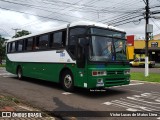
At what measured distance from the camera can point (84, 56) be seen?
35.1ft

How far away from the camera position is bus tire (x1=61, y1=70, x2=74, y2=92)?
11.9 m

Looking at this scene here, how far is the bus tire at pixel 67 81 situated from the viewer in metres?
11.9

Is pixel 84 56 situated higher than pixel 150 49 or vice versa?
pixel 150 49

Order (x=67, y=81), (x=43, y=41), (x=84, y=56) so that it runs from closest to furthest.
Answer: (x=84, y=56)
(x=67, y=81)
(x=43, y=41)

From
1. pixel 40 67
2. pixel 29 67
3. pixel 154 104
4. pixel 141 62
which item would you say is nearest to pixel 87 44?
pixel 154 104

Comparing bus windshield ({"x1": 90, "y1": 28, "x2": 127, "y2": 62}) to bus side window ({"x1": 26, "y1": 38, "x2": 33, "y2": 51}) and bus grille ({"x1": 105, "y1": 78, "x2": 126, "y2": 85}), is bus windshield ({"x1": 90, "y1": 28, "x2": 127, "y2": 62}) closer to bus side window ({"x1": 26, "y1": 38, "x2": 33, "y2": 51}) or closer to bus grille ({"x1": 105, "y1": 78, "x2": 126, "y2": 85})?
bus grille ({"x1": 105, "y1": 78, "x2": 126, "y2": 85})

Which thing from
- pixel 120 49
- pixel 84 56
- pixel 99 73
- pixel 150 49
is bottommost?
pixel 99 73

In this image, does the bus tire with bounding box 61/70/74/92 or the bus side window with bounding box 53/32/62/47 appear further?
the bus side window with bounding box 53/32/62/47

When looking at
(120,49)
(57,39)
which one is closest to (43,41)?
(57,39)

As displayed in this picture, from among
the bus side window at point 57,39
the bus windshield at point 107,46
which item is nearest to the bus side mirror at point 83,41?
the bus windshield at point 107,46

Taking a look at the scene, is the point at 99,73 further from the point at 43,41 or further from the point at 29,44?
the point at 29,44

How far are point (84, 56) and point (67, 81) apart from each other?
77.7 inches

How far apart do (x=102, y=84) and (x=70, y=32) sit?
287 cm

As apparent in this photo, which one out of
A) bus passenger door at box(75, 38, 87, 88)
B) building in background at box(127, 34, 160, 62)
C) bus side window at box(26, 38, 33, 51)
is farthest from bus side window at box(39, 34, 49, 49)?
→ building in background at box(127, 34, 160, 62)
